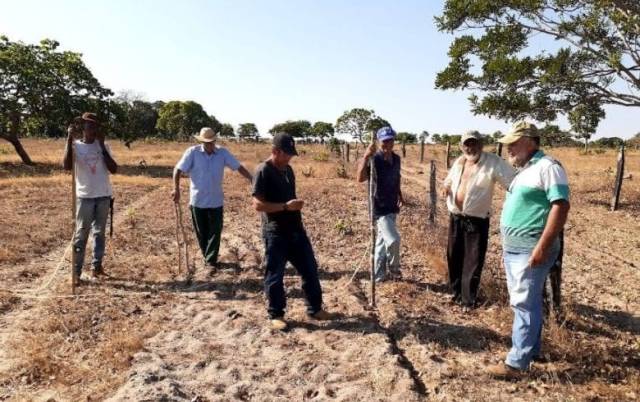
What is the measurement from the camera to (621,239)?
902 cm

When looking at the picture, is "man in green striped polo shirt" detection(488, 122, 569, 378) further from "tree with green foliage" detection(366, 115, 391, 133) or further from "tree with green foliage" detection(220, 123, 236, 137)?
"tree with green foliage" detection(220, 123, 236, 137)

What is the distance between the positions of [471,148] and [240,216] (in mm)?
6773

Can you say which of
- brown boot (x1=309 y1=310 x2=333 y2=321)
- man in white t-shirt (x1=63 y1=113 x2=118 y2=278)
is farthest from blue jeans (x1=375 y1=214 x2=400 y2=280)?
man in white t-shirt (x1=63 y1=113 x2=118 y2=278)

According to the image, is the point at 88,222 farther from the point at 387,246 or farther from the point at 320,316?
the point at 387,246

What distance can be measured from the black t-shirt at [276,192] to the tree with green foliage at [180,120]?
209 ft

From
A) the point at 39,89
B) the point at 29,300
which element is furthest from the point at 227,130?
the point at 29,300

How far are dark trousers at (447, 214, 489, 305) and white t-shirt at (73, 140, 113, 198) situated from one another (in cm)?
396

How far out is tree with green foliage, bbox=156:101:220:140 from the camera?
65812 millimetres

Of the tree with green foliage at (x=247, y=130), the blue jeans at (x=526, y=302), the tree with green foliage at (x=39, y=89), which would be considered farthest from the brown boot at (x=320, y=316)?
the tree with green foliage at (x=247, y=130)

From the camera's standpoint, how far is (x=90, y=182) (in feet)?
19.1

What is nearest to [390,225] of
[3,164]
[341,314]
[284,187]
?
[341,314]

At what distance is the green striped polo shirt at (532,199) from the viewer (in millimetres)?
3291

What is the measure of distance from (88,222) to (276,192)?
8.95ft

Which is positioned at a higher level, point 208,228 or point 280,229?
point 280,229
